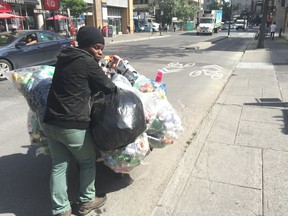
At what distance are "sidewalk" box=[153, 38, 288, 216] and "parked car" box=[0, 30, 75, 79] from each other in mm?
6139

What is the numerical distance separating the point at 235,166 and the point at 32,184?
8.05ft

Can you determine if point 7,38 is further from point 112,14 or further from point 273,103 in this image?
point 112,14

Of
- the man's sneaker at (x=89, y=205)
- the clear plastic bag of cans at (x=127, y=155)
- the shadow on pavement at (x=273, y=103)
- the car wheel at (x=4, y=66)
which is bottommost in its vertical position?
the shadow on pavement at (x=273, y=103)

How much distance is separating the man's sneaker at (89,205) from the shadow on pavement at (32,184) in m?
0.29

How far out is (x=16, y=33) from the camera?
10078mm

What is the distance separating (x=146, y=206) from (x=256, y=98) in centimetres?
504

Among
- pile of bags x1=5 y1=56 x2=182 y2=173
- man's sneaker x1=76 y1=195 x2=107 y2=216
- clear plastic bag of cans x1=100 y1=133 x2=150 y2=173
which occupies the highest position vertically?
pile of bags x1=5 y1=56 x2=182 y2=173

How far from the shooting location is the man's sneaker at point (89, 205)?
286 centimetres

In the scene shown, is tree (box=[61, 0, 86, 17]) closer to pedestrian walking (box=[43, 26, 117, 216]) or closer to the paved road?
the paved road

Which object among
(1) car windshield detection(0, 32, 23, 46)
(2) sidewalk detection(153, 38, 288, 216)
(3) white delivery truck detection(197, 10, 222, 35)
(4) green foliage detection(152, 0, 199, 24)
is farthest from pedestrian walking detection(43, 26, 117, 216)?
(4) green foliage detection(152, 0, 199, 24)

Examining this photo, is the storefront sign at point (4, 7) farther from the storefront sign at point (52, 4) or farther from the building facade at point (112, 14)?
the building facade at point (112, 14)

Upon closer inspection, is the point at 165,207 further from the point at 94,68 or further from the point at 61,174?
→ the point at 94,68

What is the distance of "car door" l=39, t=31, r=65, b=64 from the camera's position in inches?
407

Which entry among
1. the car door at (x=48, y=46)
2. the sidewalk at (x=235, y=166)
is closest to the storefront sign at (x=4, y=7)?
the car door at (x=48, y=46)
